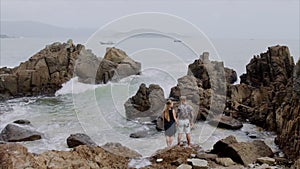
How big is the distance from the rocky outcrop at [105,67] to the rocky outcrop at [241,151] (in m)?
21.2

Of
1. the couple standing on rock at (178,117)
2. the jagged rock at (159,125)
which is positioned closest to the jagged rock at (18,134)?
the jagged rock at (159,125)

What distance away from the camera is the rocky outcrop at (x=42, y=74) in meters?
26.5

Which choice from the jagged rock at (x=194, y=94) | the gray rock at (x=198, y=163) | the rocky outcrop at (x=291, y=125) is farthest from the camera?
the jagged rock at (x=194, y=94)

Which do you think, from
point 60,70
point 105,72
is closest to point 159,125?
point 60,70

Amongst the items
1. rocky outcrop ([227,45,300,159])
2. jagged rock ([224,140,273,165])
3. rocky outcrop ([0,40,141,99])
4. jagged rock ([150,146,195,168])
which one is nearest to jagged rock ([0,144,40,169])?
jagged rock ([150,146,195,168])

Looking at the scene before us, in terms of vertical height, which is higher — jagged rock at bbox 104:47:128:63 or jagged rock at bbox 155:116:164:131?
jagged rock at bbox 104:47:128:63

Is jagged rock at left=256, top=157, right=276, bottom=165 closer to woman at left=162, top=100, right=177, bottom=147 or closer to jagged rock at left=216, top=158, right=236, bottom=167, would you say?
jagged rock at left=216, top=158, right=236, bottom=167

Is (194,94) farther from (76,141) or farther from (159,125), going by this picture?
(76,141)

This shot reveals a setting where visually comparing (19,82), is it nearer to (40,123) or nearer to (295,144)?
(40,123)

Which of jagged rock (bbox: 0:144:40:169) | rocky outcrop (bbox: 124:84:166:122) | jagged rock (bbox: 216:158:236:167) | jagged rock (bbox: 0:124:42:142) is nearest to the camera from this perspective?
jagged rock (bbox: 0:144:40:169)

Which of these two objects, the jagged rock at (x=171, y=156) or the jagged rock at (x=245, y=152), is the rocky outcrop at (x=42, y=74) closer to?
the jagged rock at (x=171, y=156)

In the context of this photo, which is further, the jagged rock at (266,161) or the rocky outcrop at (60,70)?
the rocky outcrop at (60,70)

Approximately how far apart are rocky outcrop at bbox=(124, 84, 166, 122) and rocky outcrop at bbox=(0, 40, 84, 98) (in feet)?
36.3

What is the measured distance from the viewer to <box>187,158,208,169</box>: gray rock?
899cm
